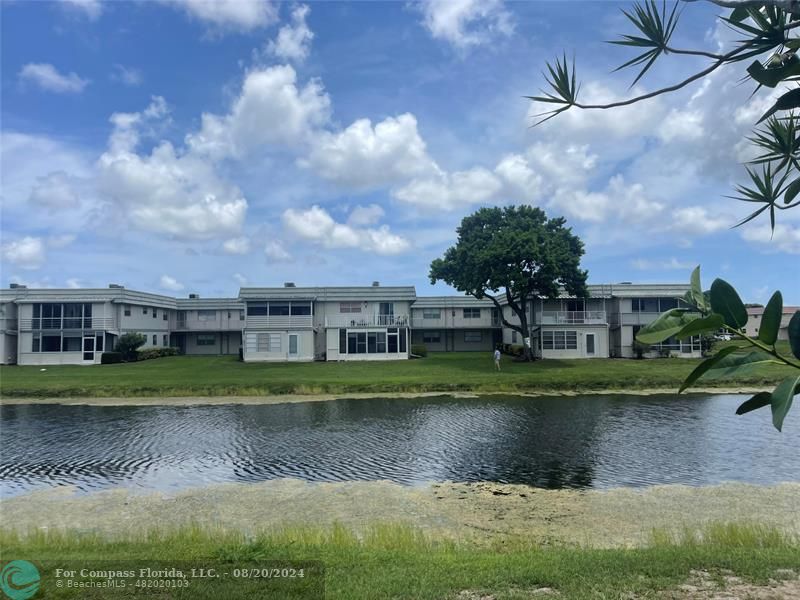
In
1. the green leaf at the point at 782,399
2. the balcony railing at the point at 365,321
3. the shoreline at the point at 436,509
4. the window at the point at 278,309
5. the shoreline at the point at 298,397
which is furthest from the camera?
the window at the point at 278,309

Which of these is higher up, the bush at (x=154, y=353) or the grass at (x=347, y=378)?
the bush at (x=154, y=353)

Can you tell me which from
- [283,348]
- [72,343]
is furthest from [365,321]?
[72,343]

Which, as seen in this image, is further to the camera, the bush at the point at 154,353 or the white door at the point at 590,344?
the bush at the point at 154,353

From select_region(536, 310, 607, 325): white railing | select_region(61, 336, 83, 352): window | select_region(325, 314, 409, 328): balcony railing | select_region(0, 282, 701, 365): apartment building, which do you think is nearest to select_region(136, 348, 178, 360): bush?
select_region(0, 282, 701, 365): apartment building

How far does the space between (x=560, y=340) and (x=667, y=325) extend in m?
51.8

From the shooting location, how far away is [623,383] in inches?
1406

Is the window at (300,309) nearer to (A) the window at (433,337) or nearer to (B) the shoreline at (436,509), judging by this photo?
(A) the window at (433,337)

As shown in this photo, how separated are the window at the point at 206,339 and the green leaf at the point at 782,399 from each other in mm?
69350

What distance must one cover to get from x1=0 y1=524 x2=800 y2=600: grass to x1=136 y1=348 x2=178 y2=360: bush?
49661 mm

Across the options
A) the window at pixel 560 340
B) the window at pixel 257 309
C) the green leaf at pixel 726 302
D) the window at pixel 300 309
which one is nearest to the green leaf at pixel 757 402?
the green leaf at pixel 726 302

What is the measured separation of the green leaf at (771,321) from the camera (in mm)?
2715

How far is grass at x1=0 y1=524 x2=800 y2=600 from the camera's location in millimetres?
5816

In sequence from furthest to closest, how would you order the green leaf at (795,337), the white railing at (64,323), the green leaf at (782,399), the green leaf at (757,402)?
1. the white railing at (64,323)
2. the green leaf at (757,402)
3. the green leaf at (795,337)
4. the green leaf at (782,399)

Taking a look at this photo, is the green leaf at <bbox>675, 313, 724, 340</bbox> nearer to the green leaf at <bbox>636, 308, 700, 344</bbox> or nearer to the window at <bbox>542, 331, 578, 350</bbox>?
the green leaf at <bbox>636, 308, 700, 344</bbox>
